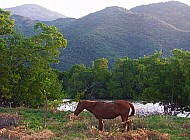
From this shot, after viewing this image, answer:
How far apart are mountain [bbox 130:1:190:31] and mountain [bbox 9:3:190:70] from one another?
55.4ft

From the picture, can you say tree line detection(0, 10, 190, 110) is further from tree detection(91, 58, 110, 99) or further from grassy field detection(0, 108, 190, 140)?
tree detection(91, 58, 110, 99)

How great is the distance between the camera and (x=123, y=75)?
5250cm

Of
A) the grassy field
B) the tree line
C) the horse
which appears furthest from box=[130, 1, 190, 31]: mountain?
the horse

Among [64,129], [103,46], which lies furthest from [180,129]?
[103,46]

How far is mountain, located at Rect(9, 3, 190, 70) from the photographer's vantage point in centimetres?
7381

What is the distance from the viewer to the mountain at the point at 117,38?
73812 mm

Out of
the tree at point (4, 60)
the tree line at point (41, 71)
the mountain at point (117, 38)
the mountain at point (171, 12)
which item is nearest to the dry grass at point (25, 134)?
the tree line at point (41, 71)

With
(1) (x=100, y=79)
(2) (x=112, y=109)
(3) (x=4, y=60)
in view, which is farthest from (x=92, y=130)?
(1) (x=100, y=79)

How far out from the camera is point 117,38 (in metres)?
85.1

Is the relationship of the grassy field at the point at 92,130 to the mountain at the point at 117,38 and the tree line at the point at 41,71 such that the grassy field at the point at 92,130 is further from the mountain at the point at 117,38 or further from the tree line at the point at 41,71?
the mountain at the point at 117,38

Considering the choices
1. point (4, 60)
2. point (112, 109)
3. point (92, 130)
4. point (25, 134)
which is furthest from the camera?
point (4, 60)

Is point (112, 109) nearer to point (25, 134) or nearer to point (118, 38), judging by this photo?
point (25, 134)

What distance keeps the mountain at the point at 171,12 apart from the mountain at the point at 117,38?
16895 millimetres

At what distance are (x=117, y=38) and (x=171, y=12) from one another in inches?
1834
